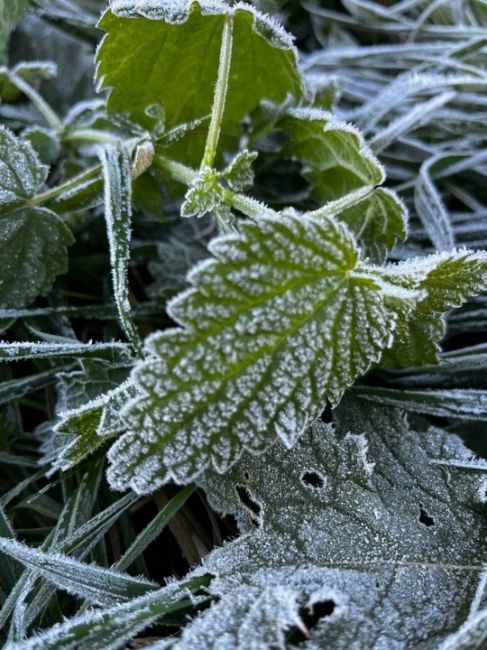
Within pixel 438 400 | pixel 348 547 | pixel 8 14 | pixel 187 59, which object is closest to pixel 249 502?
pixel 348 547

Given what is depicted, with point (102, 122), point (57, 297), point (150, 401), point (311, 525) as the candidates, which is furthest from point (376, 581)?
point (102, 122)

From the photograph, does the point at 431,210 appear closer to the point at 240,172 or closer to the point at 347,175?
the point at 347,175

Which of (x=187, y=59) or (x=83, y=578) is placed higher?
(x=187, y=59)

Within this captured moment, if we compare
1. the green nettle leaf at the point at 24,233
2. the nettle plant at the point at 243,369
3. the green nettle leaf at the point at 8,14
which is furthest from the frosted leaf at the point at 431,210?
the green nettle leaf at the point at 8,14

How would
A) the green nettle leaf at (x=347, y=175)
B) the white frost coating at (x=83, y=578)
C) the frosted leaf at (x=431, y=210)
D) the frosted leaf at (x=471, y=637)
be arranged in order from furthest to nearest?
the frosted leaf at (x=431, y=210) < the green nettle leaf at (x=347, y=175) < the white frost coating at (x=83, y=578) < the frosted leaf at (x=471, y=637)

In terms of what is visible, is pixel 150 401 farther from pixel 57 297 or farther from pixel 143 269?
pixel 143 269

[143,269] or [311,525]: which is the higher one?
[143,269]

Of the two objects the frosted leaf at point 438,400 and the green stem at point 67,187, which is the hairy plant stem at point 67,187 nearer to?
the green stem at point 67,187
